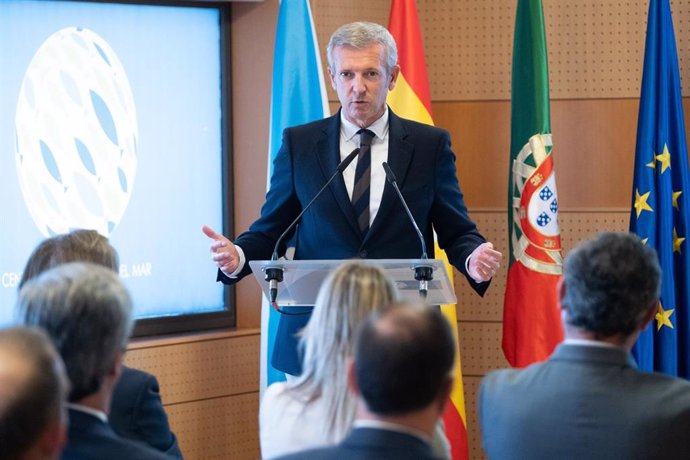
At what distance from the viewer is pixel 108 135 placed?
481 cm

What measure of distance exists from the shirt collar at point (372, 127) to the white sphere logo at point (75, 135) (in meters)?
1.84

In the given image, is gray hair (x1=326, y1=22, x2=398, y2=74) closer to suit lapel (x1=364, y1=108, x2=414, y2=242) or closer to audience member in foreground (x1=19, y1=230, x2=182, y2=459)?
suit lapel (x1=364, y1=108, x2=414, y2=242)

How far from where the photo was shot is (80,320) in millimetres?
1714

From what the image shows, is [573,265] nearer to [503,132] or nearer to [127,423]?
[127,423]

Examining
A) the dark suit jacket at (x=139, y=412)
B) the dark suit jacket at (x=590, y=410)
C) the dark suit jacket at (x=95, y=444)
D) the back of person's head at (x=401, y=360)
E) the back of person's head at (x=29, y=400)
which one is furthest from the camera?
the dark suit jacket at (x=139, y=412)

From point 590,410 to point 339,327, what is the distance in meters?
0.51

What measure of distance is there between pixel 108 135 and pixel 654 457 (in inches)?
139

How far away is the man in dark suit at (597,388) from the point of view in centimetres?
189

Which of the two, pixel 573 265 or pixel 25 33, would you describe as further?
pixel 25 33

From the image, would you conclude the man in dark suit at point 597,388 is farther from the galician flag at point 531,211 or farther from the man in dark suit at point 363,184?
the galician flag at point 531,211

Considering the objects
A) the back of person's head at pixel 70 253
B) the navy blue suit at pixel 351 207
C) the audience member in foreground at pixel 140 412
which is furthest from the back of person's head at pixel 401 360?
the navy blue suit at pixel 351 207

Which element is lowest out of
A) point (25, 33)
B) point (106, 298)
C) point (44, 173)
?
point (106, 298)

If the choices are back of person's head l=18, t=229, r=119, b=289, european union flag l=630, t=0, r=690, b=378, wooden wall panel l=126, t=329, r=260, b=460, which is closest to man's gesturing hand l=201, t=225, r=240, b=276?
back of person's head l=18, t=229, r=119, b=289

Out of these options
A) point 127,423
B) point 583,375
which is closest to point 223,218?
point 127,423
